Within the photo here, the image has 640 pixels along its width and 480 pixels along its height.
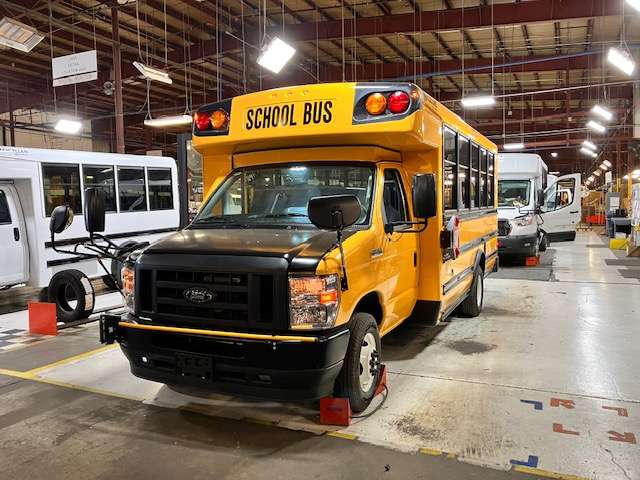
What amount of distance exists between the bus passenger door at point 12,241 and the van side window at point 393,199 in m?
6.49

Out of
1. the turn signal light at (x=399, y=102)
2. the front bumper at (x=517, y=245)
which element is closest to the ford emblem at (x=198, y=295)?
the turn signal light at (x=399, y=102)

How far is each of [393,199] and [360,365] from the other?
5.13ft

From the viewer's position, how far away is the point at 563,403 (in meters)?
4.50

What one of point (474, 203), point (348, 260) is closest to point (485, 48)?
point (474, 203)

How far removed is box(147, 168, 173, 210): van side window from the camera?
11016 millimetres

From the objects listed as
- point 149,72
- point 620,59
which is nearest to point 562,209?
point 620,59

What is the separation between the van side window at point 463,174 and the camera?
250 inches

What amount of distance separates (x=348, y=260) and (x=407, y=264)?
4.64 ft

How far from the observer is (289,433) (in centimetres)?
399

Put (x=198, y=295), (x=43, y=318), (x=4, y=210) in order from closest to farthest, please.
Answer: (x=198, y=295) < (x=43, y=318) < (x=4, y=210)

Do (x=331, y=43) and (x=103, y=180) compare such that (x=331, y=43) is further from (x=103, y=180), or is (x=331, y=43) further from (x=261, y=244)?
(x=261, y=244)

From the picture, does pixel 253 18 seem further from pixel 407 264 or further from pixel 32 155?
pixel 407 264

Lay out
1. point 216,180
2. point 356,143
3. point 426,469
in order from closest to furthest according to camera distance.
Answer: point 426,469 → point 356,143 → point 216,180

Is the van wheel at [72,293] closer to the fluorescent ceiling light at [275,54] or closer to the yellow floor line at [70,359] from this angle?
the yellow floor line at [70,359]
